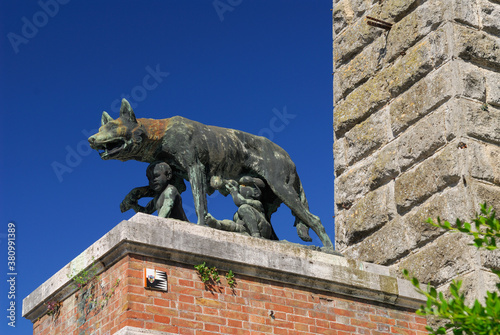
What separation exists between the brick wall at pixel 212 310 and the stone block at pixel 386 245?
787 mm

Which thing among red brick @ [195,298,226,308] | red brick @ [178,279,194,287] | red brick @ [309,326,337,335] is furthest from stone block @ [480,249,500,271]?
red brick @ [178,279,194,287]

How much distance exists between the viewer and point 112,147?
790 centimetres

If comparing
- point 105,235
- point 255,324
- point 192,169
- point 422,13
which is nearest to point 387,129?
point 422,13

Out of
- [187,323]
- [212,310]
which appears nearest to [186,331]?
[187,323]

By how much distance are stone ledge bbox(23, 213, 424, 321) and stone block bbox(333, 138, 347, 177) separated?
5.77 feet

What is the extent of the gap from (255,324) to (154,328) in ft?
3.30

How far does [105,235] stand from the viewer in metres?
7.06

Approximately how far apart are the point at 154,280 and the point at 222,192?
184 cm

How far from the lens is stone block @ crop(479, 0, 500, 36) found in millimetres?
8922

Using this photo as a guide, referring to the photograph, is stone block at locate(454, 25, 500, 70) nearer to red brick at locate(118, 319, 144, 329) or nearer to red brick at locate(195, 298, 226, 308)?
red brick at locate(195, 298, 226, 308)

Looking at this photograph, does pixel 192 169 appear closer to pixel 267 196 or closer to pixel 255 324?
pixel 267 196

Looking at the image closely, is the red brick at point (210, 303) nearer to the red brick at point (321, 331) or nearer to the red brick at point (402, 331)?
the red brick at point (321, 331)

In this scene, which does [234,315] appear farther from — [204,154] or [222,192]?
[204,154]

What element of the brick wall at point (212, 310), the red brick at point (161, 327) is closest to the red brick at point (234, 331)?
the brick wall at point (212, 310)
